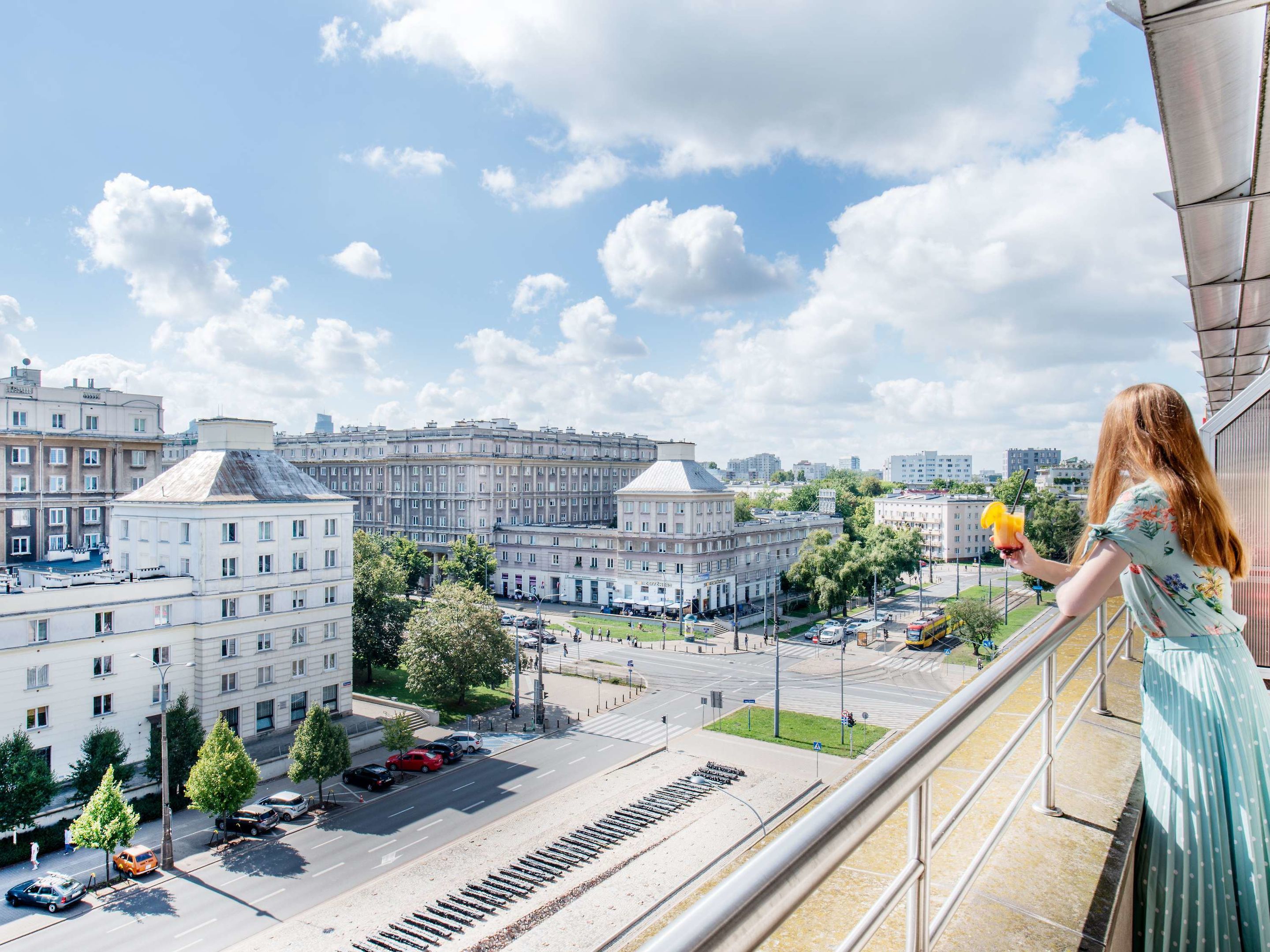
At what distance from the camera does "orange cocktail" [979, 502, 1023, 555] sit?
137 inches

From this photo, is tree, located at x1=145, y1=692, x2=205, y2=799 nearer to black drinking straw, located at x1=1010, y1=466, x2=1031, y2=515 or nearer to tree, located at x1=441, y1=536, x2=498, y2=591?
black drinking straw, located at x1=1010, y1=466, x2=1031, y2=515

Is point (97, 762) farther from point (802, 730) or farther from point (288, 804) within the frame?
point (802, 730)

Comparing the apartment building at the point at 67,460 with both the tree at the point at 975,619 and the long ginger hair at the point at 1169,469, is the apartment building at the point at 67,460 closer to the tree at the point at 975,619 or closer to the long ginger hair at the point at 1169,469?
the long ginger hair at the point at 1169,469

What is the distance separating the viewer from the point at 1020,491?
3.30 metres

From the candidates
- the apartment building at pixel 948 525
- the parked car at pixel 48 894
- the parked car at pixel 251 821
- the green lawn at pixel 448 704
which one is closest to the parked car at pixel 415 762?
the parked car at pixel 251 821

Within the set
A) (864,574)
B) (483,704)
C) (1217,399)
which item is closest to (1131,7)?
(1217,399)

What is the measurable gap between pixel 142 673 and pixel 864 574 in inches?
1812

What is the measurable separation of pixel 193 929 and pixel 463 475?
171ft

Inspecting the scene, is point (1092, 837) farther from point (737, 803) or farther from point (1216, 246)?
point (737, 803)

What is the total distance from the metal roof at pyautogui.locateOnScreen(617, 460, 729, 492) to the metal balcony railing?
2215 inches

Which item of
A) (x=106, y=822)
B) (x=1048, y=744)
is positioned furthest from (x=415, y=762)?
(x=1048, y=744)

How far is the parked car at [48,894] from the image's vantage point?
19453mm

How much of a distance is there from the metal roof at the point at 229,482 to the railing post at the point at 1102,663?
96.1 ft

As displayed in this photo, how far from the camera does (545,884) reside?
20.2 m
